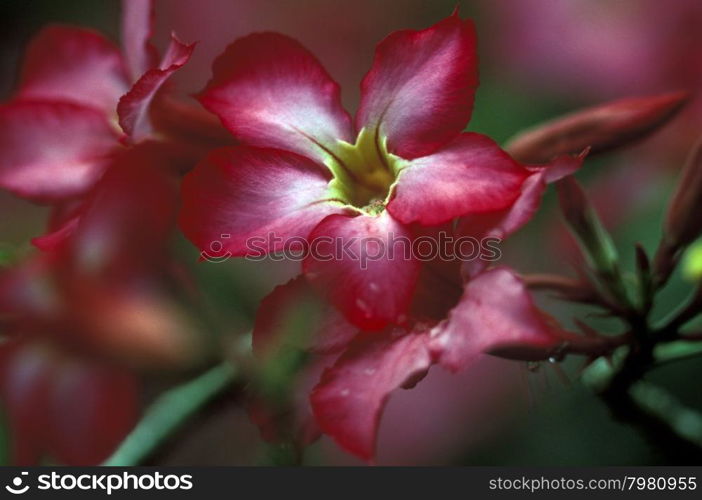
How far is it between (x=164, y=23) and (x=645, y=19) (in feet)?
1.23

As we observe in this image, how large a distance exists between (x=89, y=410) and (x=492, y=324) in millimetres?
287

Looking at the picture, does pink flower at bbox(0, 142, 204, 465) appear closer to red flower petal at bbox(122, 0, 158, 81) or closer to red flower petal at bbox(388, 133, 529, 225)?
red flower petal at bbox(122, 0, 158, 81)

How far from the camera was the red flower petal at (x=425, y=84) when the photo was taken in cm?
35

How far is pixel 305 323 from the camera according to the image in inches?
13.8

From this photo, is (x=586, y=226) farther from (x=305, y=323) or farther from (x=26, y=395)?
(x=26, y=395)

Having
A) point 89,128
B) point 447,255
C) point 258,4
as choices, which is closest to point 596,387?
point 447,255

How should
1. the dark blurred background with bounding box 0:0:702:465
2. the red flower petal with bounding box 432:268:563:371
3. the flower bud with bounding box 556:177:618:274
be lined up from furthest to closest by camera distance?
the dark blurred background with bounding box 0:0:702:465 < the flower bud with bounding box 556:177:618:274 < the red flower petal with bounding box 432:268:563:371

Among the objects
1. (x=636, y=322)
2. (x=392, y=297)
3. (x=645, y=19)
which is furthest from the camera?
(x=645, y=19)

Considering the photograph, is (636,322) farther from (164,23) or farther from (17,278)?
(164,23)

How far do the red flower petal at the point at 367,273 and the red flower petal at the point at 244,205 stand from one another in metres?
0.02

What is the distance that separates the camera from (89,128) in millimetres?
460

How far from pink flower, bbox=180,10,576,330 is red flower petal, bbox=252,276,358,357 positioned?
0.05 feet

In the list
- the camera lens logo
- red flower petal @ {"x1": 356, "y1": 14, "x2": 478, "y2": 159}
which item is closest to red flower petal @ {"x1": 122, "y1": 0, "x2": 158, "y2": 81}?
red flower petal @ {"x1": 356, "y1": 14, "x2": 478, "y2": 159}

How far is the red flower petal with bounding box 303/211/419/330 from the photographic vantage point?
32 centimetres
